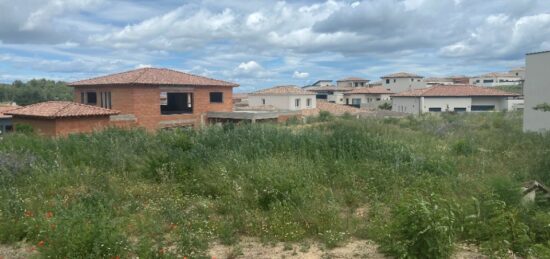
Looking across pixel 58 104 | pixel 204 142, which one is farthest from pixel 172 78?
pixel 204 142

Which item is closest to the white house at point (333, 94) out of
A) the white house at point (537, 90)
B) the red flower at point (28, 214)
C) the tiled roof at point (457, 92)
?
the tiled roof at point (457, 92)

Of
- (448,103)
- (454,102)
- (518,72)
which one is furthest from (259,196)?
(518,72)

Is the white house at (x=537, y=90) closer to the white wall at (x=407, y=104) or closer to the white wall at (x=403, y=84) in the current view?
the white wall at (x=407, y=104)

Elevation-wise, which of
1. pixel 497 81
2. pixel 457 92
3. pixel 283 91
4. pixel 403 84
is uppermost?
pixel 497 81

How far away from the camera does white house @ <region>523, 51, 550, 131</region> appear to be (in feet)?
64.9

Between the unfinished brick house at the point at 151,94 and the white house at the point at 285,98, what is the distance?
12548mm

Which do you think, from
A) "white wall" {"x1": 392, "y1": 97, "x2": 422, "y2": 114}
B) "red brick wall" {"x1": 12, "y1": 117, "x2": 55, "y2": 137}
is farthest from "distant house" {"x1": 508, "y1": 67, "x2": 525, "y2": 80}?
"red brick wall" {"x1": 12, "y1": 117, "x2": 55, "y2": 137}

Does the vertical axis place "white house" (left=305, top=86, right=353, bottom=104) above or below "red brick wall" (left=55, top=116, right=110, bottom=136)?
above

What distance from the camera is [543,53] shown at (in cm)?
1984

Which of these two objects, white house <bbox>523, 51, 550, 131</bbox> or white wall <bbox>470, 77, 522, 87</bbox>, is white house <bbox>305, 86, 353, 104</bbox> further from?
white house <bbox>523, 51, 550, 131</bbox>

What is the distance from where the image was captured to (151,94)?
103ft

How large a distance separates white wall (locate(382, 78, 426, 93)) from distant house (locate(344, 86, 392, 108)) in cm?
795

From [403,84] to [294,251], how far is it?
247 feet

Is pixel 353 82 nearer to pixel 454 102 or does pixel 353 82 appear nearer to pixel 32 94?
pixel 454 102
